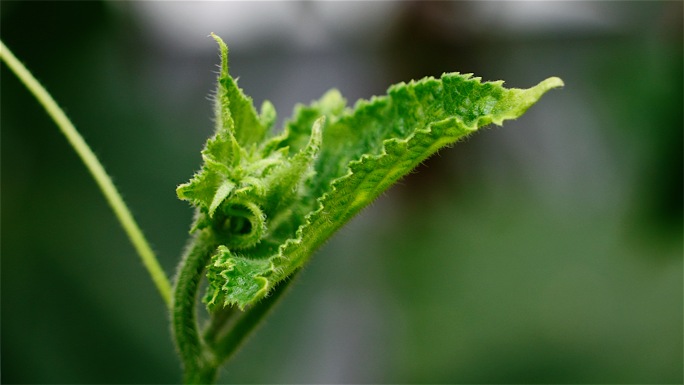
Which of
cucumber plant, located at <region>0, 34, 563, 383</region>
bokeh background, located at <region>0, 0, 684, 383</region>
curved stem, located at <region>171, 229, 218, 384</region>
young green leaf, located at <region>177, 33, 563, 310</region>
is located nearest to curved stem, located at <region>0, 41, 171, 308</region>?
cucumber plant, located at <region>0, 34, 563, 383</region>

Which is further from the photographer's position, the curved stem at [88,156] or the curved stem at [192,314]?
the curved stem at [88,156]

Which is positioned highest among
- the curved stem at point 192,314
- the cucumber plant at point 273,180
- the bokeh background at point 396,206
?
the bokeh background at point 396,206

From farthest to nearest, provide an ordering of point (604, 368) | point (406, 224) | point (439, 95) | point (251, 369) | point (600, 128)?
point (406, 224)
point (600, 128)
point (604, 368)
point (251, 369)
point (439, 95)

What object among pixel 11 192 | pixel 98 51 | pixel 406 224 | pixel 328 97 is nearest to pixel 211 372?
pixel 328 97

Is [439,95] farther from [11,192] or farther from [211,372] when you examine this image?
[11,192]

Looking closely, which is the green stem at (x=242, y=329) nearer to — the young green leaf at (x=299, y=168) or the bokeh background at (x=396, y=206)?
the young green leaf at (x=299, y=168)

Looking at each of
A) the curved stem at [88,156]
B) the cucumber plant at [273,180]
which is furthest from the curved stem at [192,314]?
the curved stem at [88,156]

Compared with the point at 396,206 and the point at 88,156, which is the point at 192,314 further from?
the point at 396,206
